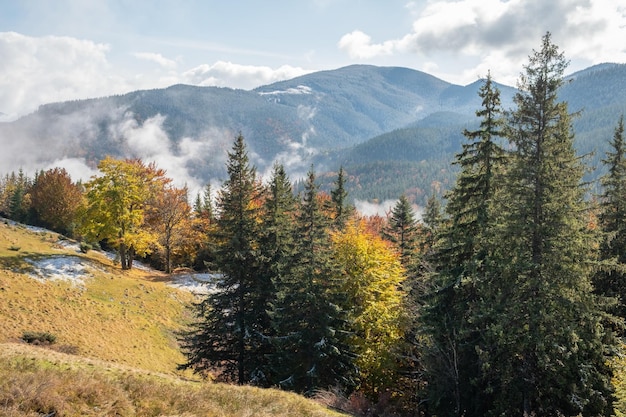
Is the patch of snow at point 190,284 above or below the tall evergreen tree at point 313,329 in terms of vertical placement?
below

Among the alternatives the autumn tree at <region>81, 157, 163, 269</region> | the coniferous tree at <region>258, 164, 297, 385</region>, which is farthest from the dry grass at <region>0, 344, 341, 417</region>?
the autumn tree at <region>81, 157, 163, 269</region>

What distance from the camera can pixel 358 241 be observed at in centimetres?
2669

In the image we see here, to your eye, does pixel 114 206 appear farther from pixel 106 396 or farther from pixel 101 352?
pixel 106 396

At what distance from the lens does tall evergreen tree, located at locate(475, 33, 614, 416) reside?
16609mm

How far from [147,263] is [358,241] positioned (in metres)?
43.3

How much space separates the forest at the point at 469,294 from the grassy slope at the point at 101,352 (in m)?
5.45

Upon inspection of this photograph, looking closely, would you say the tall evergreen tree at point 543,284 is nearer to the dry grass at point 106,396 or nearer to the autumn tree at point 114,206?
the dry grass at point 106,396

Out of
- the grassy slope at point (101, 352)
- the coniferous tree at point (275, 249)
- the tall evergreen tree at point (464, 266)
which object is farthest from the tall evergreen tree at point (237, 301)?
the tall evergreen tree at point (464, 266)

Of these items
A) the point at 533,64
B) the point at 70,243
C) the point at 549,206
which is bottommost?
the point at 70,243

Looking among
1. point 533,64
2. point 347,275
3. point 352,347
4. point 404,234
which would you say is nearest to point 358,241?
point 347,275

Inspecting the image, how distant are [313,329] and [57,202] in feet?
216

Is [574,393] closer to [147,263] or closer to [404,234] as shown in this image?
[404,234]

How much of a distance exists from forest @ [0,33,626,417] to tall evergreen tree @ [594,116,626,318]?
115 mm

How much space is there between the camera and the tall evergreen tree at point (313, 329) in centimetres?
2225
